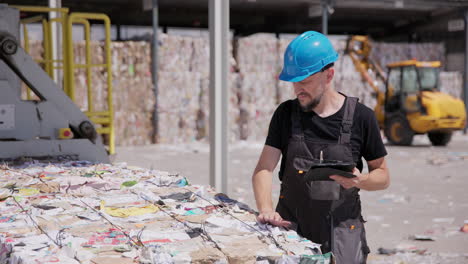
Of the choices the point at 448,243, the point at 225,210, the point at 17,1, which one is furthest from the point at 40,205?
the point at 17,1

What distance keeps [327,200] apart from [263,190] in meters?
0.32

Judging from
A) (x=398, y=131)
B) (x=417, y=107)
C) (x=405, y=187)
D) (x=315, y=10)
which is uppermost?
→ (x=315, y=10)

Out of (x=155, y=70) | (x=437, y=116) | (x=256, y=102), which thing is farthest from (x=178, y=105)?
(x=437, y=116)

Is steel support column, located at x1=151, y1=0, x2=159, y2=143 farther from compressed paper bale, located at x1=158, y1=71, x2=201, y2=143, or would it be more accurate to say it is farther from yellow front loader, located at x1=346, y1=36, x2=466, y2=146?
yellow front loader, located at x1=346, y1=36, x2=466, y2=146

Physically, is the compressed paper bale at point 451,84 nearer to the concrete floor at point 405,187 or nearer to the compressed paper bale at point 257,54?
the concrete floor at point 405,187

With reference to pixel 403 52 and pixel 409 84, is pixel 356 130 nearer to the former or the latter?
pixel 409 84

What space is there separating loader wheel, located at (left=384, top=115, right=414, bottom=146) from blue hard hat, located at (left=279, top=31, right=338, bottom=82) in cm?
1213

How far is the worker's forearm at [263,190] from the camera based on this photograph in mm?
2775

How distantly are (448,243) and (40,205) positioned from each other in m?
3.95

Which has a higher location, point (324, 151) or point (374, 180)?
point (324, 151)

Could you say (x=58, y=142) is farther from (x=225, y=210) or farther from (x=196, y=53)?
(x=196, y=53)

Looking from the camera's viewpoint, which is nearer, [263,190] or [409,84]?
[263,190]

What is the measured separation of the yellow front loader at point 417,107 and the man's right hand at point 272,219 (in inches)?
Result: 477

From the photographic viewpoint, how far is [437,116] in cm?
1387
